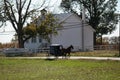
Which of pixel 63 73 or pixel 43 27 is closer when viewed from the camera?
pixel 63 73

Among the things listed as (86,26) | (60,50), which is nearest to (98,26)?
(86,26)

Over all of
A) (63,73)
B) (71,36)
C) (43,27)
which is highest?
(43,27)

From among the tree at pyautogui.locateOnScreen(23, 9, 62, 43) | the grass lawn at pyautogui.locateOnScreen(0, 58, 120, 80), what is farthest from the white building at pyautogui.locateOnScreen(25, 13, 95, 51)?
the grass lawn at pyautogui.locateOnScreen(0, 58, 120, 80)

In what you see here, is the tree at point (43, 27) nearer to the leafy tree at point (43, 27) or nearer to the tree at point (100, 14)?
the leafy tree at point (43, 27)

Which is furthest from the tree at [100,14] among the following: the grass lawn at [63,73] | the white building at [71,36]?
the grass lawn at [63,73]

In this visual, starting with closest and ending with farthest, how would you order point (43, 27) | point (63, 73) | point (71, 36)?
1. point (63, 73)
2. point (43, 27)
3. point (71, 36)

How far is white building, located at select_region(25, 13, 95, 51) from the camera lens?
77.3 meters

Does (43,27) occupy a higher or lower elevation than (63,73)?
higher

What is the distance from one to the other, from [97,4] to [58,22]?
81.2ft

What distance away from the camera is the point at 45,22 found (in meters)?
69.4

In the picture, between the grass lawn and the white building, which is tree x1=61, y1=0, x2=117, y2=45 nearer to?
the white building

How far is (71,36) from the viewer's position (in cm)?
7962

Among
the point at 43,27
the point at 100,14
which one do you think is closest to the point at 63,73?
the point at 43,27

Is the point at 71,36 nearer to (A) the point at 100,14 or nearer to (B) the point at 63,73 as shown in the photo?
(A) the point at 100,14
